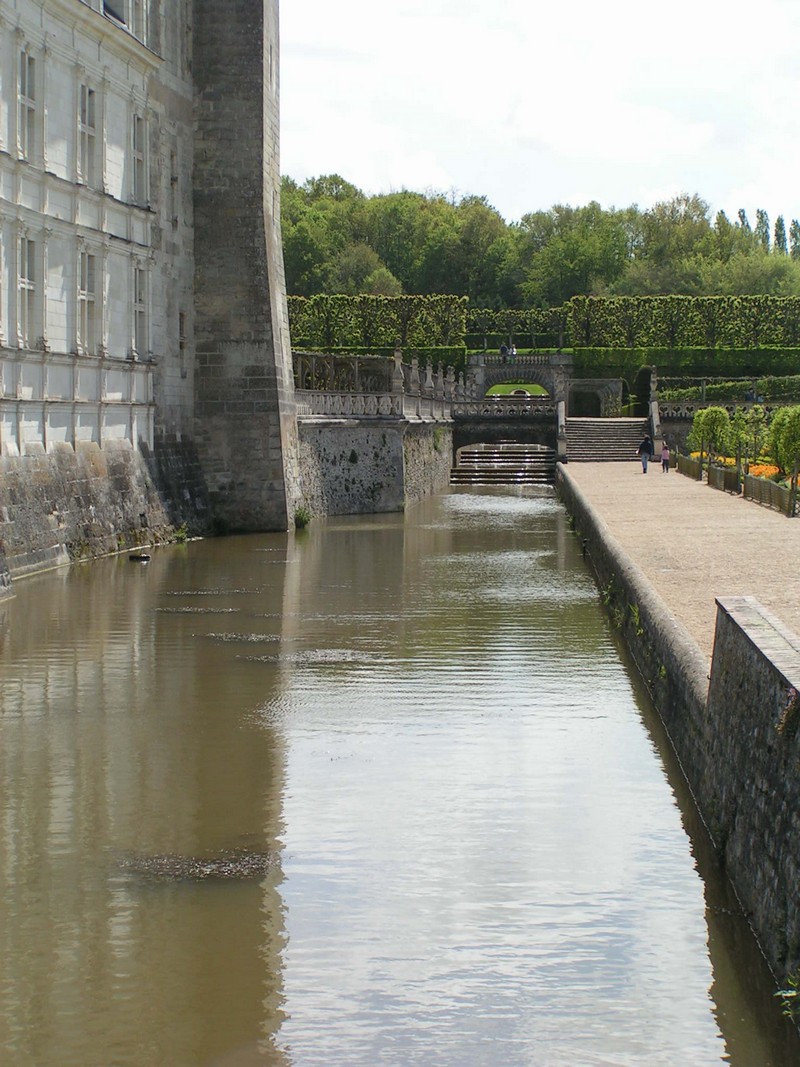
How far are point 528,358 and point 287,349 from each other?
4157 centimetres

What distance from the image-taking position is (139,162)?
2700 centimetres

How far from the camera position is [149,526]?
27.2m

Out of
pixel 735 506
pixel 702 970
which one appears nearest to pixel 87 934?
pixel 702 970

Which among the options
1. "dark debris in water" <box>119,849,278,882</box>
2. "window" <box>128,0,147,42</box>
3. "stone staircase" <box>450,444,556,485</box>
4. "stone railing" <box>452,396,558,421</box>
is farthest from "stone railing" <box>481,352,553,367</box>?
"dark debris in water" <box>119,849,278,882</box>

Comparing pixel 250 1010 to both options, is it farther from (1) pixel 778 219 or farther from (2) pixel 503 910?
(1) pixel 778 219

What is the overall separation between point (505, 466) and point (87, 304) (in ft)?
97.2

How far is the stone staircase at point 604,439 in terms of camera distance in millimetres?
52469

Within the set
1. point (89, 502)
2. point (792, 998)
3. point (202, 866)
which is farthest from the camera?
point (89, 502)

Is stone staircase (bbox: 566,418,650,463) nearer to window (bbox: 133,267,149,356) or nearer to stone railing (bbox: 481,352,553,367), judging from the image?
stone railing (bbox: 481,352,553,367)

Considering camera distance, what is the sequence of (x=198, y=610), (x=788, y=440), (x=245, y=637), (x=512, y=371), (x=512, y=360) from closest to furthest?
(x=245, y=637) < (x=198, y=610) < (x=788, y=440) < (x=512, y=371) < (x=512, y=360)

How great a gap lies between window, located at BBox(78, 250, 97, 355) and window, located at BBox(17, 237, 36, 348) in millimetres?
1690

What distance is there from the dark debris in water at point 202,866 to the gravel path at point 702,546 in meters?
4.35

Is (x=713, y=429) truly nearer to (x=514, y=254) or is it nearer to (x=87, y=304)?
(x=87, y=304)

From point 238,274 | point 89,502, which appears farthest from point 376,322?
Answer: point 89,502
